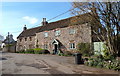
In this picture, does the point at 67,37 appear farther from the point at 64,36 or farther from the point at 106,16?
the point at 106,16

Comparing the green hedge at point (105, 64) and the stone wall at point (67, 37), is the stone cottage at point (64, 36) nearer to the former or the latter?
the stone wall at point (67, 37)

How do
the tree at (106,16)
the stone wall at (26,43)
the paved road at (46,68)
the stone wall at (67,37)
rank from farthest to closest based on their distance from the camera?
the stone wall at (26,43) → the stone wall at (67,37) → the tree at (106,16) → the paved road at (46,68)

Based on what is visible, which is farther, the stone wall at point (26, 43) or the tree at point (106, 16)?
the stone wall at point (26, 43)

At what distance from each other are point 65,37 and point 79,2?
1235 cm

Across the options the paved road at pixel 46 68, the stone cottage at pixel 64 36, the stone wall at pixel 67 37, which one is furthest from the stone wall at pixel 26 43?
the paved road at pixel 46 68

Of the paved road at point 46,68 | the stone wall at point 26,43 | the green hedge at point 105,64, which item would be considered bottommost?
the paved road at point 46,68

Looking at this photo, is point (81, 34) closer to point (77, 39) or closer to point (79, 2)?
point (77, 39)

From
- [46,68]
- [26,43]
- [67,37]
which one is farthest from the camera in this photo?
[26,43]

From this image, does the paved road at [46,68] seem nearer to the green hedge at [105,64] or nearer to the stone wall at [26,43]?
the green hedge at [105,64]

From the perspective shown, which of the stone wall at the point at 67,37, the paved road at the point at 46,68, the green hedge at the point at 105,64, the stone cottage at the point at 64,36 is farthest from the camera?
the stone wall at the point at 67,37

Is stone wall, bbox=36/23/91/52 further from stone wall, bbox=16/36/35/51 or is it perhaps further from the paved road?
the paved road

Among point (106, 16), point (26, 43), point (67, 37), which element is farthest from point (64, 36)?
point (26, 43)

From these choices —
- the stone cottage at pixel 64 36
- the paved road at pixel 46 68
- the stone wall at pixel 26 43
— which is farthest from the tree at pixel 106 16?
the stone wall at pixel 26 43

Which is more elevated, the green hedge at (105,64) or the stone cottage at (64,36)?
the stone cottage at (64,36)
